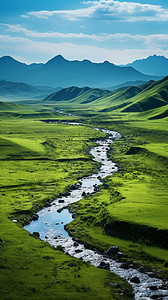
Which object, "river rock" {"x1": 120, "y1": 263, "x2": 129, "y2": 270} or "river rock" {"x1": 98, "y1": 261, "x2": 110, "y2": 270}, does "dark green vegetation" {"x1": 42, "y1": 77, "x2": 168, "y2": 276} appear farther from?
"river rock" {"x1": 98, "y1": 261, "x2": 110, "y2": 270}

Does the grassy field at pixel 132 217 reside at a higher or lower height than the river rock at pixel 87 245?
higher

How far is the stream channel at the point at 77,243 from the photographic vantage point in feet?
130

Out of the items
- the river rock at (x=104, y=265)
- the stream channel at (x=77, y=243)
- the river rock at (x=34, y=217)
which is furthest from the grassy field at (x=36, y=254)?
the stream channel at (x=77, y=243)

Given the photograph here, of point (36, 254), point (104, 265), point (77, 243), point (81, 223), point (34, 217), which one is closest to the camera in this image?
point (104, 265)

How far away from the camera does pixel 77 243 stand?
5206 cm

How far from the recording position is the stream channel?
39.5 meters

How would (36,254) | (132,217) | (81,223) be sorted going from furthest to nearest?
(81,223)
(132,217)
(36,254)

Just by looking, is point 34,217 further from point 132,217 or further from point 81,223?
point 132,217

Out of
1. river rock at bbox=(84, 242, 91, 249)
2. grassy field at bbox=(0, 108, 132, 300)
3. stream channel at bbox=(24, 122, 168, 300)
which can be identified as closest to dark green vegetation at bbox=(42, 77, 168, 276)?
river rock at bbox=(84, 242, 91, 249)

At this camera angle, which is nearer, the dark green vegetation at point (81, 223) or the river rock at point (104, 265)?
the dark green vegetation at point (81, 223)

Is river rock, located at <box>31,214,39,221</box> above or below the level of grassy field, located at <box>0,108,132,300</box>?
below

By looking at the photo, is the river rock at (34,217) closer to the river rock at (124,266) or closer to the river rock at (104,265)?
the river rock at (104,265)

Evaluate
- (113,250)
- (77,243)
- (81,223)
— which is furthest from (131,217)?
(77,243)

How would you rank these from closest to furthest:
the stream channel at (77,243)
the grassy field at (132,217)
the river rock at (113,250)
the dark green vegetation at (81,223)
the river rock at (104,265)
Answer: the dark green vegetation at (81,223) → the stream channel at (77,243) → the river rock at (104,265) → the river rock at (113,250) → the grassy field at (132,217)
